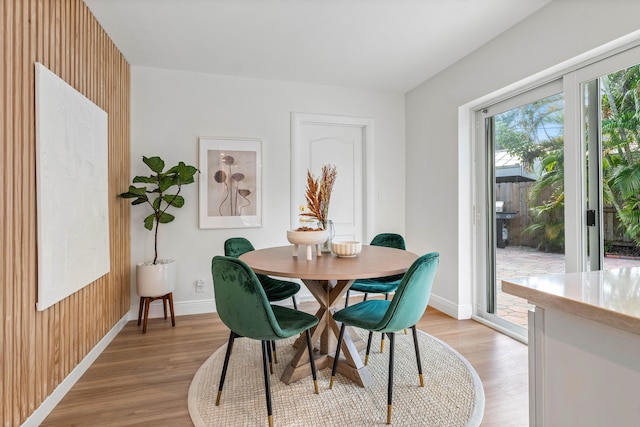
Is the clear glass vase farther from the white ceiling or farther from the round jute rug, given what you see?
the white ceiling

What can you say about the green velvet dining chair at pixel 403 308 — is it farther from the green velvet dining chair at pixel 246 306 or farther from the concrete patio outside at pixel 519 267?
the concrete patio outside at pixel 519 267

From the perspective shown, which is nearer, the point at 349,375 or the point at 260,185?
the point at 349,375

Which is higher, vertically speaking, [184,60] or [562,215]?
[184,60]

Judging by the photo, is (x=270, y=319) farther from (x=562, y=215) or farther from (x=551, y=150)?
(x=551, y=150)

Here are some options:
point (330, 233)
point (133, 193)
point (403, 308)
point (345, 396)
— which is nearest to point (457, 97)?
point (330, 233)

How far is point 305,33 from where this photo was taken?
8.67 ft

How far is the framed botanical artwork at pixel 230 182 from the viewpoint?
3387 mm

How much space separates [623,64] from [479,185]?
1396 mm

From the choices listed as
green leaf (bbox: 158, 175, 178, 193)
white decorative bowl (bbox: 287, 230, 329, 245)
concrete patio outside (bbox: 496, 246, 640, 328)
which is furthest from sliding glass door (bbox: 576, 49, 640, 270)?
green leaf (bbox: 158, 175, 178, 193)

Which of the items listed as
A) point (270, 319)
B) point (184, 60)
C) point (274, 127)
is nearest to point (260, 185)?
point (274, 127)

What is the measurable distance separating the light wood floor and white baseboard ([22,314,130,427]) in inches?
1.2

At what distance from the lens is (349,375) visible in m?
2.03

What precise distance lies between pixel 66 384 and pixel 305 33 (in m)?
2.97

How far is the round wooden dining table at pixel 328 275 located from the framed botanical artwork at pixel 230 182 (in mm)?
1238
